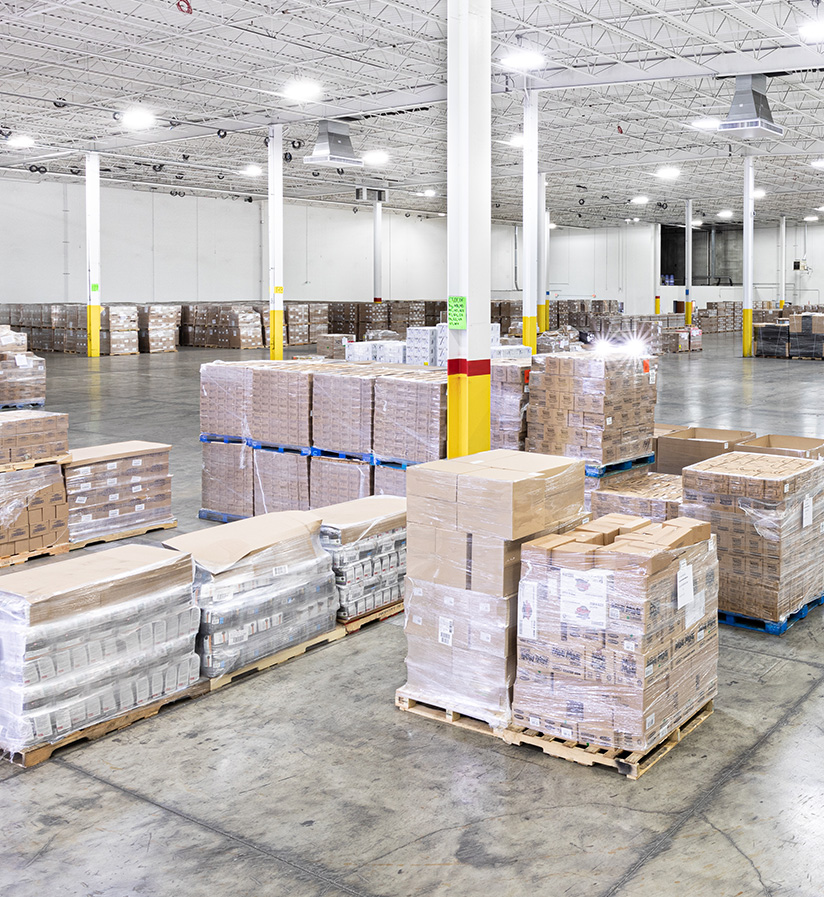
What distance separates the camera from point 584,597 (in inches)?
162

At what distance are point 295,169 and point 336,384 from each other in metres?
22.7

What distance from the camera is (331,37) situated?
14.9 metres

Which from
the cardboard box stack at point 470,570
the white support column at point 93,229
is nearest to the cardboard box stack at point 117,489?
the cardboard box stack at point 470,570

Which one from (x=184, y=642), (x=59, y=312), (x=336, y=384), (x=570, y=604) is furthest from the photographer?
(x=59, y=312)

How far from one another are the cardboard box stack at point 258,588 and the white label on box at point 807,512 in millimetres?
2885

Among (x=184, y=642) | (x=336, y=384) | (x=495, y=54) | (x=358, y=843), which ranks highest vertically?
(x=495, y=54)

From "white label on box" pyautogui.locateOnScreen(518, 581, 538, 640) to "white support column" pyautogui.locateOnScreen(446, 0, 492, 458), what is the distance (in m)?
2.71

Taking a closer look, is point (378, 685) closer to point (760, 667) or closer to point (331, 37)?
point (760, 667)

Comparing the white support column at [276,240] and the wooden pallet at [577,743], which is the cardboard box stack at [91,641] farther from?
the white support column at [276,240]

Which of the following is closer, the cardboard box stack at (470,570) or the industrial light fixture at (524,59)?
the cardboard box stack at (470,570)

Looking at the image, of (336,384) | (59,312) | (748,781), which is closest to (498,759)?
(748,781)

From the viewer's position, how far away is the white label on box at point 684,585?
4.24m

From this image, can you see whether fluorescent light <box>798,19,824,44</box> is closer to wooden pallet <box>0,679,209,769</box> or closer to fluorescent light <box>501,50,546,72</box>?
fluorescent light <box>501,50,546,72</box>

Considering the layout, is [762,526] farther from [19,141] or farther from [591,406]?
[19,141]
